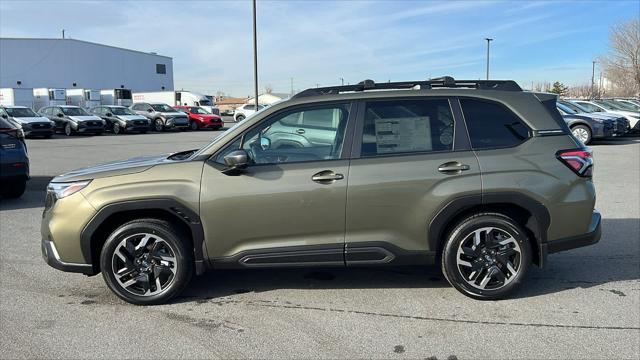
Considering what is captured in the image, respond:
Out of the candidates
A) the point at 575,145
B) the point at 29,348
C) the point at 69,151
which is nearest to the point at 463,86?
the point at 575,145

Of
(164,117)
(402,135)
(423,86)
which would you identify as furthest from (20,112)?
(402,135)

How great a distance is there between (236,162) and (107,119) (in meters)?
27.6

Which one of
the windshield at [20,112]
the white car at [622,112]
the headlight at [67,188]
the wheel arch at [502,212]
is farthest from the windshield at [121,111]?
the wheel arch at [502,212]

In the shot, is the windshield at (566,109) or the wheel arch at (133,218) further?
the windshield at (566,109)

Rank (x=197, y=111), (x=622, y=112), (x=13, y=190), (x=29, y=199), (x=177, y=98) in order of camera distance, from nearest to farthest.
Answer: (x=13, y=190) < (x=29, y=199) < (x=622, y=112) < (x=197, y=111) < (x=177, y=98)

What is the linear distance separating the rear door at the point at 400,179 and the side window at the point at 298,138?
0.18 m

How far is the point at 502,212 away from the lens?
4.21 m

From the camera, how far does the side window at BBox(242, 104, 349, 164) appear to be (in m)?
4.11

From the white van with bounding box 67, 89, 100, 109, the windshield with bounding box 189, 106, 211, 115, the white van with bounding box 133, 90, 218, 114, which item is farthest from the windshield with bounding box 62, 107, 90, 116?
the white van with bounding box 133, 90, 218, 114

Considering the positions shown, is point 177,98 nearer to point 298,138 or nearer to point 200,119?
point 200,119

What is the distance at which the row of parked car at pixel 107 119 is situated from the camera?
24391 mm

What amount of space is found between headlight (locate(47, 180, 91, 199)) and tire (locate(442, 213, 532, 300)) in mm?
3039

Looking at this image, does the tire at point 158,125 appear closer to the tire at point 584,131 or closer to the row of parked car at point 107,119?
the row of parked car at point 107,119

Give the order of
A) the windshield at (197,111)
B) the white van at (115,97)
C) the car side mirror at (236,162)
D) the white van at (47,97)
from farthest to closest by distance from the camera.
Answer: the white van at (115,97), the white van at (47,97), the windshield at (197,111), the car side mirror at (236,162)
